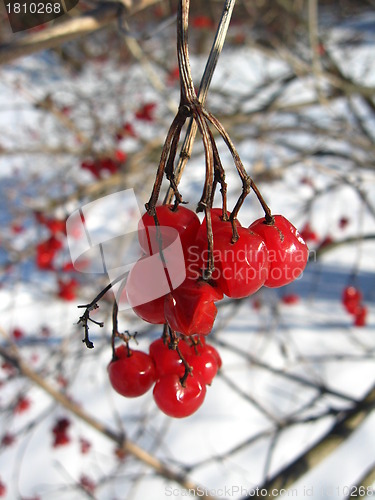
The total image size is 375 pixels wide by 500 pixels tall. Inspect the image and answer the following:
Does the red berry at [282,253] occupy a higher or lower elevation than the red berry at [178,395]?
higher

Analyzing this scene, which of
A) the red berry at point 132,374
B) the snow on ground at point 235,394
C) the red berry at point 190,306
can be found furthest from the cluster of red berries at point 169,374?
the snow on ground at point 235,394

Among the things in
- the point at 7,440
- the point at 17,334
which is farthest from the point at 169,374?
the point at 17,334

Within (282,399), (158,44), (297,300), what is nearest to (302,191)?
(297,300)

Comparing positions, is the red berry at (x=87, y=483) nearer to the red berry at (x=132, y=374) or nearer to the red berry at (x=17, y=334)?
the red berry at (x=17, y=334)

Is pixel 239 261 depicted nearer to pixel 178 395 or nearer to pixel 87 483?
pixel 178 395

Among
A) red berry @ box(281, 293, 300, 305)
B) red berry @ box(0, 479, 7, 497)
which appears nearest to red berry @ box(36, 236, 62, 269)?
red berry @ box(0, 479, 7, 497)
